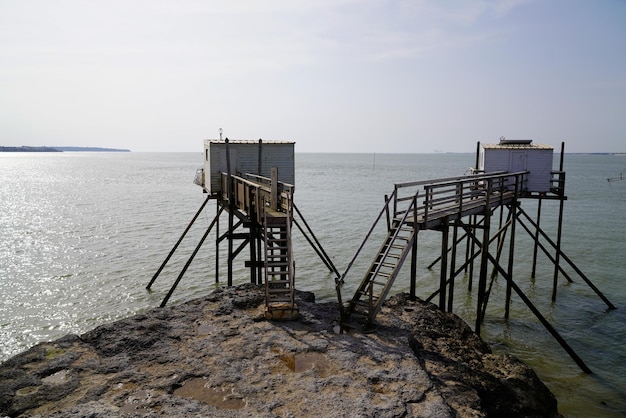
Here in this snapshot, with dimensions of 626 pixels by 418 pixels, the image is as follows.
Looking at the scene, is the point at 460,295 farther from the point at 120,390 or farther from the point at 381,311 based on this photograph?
the point at 120,390

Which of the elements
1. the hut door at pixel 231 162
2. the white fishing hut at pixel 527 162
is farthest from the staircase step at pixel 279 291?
the white fishing hut at pixel 527 162

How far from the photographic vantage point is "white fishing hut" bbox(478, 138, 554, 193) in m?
18.9

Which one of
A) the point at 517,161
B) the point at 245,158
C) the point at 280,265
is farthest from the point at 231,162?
the point at 517,161

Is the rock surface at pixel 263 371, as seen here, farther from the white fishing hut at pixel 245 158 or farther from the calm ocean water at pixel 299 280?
the white fishing hut at pixel 245 158

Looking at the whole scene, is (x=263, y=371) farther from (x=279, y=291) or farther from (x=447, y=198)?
(x=447, y=198)

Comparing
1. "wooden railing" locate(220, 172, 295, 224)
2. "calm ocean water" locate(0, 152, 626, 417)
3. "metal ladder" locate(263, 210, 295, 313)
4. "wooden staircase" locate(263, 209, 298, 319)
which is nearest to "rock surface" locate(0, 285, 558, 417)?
"wooden staircase" locate(263, 209, 298, 319)

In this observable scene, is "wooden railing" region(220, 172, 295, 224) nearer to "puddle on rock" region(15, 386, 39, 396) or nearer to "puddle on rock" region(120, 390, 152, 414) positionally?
"puddle on rock" region(120, 390, 152, 414)

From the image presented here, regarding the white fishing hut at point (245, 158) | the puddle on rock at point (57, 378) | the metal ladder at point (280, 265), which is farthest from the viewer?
the white fishing hut at point (245, 158)

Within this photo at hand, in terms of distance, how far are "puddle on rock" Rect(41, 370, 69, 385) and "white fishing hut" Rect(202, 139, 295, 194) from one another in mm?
10908

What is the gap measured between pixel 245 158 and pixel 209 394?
12.5 m

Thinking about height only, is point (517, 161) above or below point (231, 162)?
above

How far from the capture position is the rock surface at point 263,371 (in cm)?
732

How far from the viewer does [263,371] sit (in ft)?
27.3

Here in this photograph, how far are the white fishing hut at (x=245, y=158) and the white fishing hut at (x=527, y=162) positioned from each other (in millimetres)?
8841
